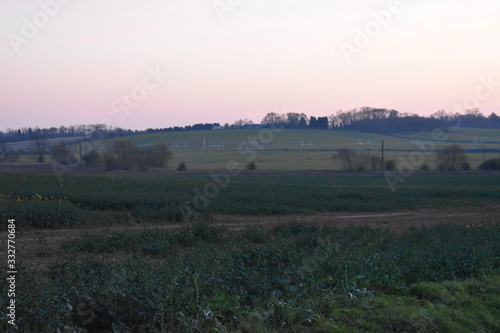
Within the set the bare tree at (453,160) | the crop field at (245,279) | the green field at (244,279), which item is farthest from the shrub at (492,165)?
the green field at (244,279)

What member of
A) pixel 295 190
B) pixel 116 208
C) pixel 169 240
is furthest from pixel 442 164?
pixel 169 240

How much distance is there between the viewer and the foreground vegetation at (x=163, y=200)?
53.0 ft

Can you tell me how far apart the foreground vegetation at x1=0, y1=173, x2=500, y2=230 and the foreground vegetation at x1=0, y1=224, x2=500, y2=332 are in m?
5.86

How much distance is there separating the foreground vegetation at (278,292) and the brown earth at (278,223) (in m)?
0.95

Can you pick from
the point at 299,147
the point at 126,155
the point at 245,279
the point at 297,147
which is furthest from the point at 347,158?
the point at 245,279

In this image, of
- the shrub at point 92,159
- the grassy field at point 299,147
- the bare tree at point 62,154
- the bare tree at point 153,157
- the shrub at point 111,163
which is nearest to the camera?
the bare tree at point 62,154

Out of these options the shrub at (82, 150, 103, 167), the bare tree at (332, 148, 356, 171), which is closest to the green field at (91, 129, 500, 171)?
the bare tree at (332, 148, 356, 171)

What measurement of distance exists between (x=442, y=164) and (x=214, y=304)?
6109cm

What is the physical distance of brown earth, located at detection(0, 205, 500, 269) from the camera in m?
10.8

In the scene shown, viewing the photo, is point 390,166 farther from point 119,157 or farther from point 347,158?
point 119,157

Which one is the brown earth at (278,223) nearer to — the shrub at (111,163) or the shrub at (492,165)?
the shrub at (492,165)

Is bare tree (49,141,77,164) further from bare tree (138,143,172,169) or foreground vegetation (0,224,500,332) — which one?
foreground vegetation (0,224,500,332)

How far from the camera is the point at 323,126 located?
4503 inches

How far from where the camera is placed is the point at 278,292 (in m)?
7.01
